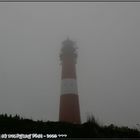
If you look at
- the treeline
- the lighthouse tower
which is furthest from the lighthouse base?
the treeline

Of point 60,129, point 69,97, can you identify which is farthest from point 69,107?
point 60,129

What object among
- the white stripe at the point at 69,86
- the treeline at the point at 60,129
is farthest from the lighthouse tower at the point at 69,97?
the treeline at the point at 60,129

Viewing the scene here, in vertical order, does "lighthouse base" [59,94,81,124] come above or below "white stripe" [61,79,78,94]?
below

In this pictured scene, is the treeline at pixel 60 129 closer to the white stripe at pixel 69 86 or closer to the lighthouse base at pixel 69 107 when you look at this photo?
the lighthouse base at pixel 69 107

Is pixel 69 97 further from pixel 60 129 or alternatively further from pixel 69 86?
pixel 60 129

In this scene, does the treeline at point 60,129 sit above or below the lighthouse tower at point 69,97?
below

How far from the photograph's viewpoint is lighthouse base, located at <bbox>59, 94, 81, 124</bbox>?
1133 inches

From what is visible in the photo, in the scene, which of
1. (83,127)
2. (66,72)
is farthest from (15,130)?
(66,72)

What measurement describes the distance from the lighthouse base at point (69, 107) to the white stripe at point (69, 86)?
336 mm

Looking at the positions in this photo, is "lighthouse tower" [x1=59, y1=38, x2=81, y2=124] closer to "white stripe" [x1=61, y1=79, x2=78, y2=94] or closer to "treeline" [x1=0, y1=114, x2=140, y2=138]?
"white stripe" [x1=61, y1=79, x2=78, y2=94]

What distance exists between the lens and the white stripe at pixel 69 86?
29766 mm

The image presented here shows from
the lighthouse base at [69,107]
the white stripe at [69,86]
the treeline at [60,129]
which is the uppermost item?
the white stripe at [69,86]

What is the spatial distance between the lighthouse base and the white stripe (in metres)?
0.34

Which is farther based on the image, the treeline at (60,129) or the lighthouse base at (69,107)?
the lighthouse base at (69,107)
